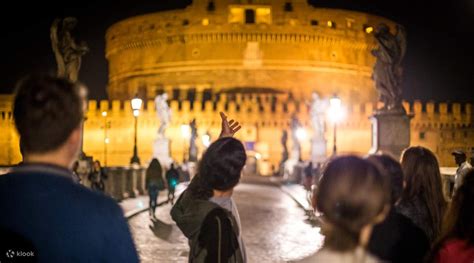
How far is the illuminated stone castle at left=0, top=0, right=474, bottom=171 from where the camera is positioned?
45875 mm

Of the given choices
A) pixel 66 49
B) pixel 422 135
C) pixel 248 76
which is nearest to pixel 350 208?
pixel 66 49

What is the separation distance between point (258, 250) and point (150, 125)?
3729 centimetres

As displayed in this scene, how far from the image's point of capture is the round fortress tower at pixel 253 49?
5322 centimetres

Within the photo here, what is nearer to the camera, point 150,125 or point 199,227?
point 199,227

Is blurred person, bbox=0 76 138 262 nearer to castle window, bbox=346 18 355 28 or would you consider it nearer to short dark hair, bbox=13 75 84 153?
short dark hair, bbox=13 75 84 153

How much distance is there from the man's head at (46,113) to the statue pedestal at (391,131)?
10.8 metres

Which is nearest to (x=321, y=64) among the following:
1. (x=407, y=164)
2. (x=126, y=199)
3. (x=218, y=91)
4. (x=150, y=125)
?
(x=218, y=91)

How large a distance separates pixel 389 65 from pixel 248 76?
41.1m

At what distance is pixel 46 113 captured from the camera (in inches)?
79.4

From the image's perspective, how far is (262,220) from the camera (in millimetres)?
13422

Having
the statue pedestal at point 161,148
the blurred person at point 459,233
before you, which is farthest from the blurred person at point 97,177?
the blurred person at point 459,233

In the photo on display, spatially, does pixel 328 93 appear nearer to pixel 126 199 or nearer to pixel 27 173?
pixel 126 199

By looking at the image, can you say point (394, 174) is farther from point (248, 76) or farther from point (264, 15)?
point (264, 15)

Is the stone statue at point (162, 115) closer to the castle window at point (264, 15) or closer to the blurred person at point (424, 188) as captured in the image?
the blurred person at point (424, 188)
